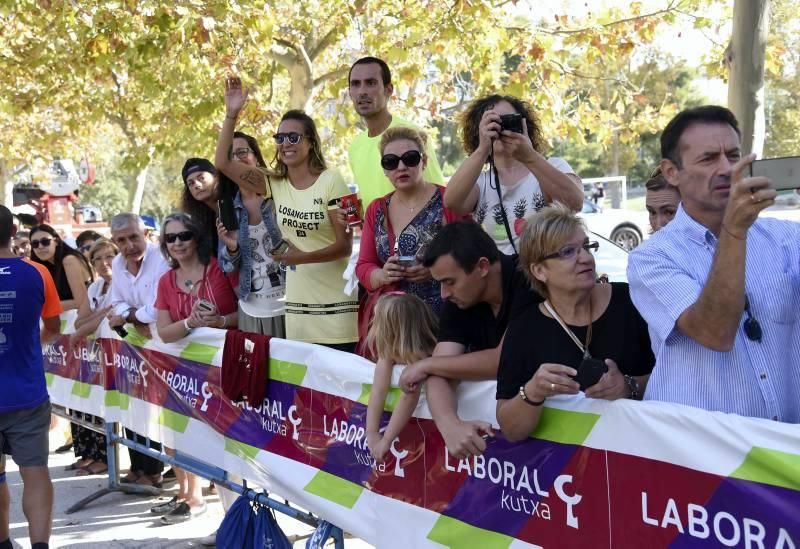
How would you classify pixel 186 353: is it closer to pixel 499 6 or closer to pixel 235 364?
pixel 235 364

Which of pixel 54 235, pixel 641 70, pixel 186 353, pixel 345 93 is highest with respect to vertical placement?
pixel 641 70

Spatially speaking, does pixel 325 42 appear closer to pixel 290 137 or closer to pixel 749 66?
pixel 290 137

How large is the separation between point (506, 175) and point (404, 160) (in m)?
0.48

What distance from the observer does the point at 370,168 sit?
16.1 feet

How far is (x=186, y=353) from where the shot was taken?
5461mm

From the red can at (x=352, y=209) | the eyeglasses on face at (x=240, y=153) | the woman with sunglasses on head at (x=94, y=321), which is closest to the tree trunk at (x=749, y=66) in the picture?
the red can at (x=352, y=209)

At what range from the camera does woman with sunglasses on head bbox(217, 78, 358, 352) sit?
193 inches

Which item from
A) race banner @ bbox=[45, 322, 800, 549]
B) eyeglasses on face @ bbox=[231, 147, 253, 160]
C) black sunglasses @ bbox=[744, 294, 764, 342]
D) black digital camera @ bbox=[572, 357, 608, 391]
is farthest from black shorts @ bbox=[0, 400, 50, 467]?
black sunglasses @ bbox=[744, 294, 764, 342]

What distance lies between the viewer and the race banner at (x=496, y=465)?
97.5 inches

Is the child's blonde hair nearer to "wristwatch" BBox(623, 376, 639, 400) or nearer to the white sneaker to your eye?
"wristwatch" BBox(623, 376, 639, 400)

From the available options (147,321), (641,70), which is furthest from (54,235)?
(641,70)

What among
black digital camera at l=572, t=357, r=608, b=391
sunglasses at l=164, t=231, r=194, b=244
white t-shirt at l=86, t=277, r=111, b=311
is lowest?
white t-shirt at l=86, t=277, r=111, b=311

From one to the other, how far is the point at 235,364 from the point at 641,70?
1385 inches

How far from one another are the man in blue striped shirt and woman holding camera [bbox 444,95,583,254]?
1086 millimetres
